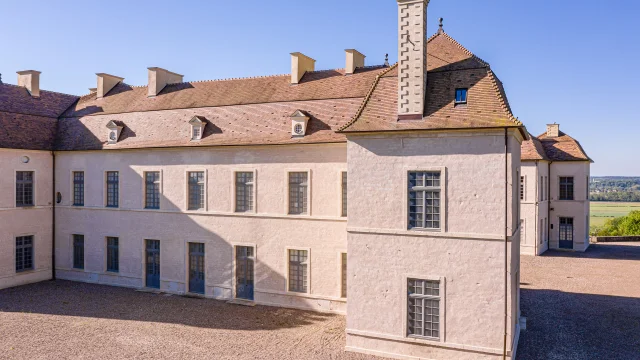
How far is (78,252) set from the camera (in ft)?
88.9

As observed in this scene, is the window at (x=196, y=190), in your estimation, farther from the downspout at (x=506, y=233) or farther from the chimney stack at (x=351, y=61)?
the downspout at (x=506, y=233)

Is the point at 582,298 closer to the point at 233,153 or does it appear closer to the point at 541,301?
the point at 541,301

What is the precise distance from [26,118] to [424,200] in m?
23.5

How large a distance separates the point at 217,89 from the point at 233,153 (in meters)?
5.18

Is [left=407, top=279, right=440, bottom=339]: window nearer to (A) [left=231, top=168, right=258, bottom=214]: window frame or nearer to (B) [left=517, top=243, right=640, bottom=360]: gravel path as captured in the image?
(B) [left=517, top=243, right=640, bottom=360]: gravel path

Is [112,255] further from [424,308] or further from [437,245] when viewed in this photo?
[437,245]

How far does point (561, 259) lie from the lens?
3488 cm

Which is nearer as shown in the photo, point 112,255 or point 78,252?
point 112,255

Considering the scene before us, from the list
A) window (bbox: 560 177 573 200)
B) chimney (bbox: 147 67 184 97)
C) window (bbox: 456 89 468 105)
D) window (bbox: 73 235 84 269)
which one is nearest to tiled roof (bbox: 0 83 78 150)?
window (bbox: 73 235 84 269)

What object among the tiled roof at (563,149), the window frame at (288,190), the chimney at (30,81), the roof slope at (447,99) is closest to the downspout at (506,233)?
the roof slope at (447,99)

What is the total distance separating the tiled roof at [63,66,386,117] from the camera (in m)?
23.0

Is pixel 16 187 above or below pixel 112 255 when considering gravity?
above

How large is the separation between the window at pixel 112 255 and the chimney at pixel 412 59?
58.5 ft

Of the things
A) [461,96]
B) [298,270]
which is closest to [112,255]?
[298,270]
